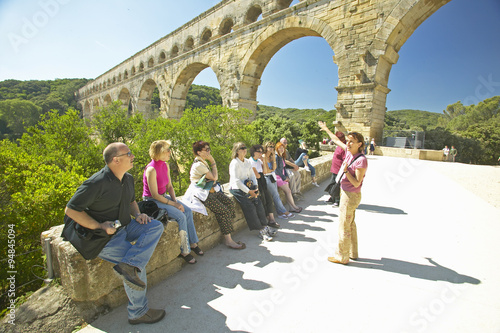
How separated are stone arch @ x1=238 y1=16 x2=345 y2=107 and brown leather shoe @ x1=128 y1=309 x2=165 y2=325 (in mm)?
11764

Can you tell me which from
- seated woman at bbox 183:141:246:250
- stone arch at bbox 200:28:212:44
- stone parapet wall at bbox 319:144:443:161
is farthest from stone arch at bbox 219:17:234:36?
seated woman at bbox 183:141:246:250

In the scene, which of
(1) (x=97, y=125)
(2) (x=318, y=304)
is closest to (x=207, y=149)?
(2) (x=318, y=304)

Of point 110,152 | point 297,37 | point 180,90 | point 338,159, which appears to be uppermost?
point 297,37

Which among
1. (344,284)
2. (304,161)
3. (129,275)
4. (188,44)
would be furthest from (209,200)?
(188,44)

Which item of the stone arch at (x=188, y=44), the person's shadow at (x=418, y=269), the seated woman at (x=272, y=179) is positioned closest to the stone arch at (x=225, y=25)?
the stone arch at (x=188, y=44)

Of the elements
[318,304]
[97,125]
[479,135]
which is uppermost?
[479,135]

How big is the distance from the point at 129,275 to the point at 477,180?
9.30m

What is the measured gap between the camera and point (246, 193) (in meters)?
3.36

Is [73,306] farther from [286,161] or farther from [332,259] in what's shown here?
[286,161]

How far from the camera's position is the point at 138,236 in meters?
1.95

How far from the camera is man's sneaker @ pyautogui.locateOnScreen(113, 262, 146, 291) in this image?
5.58 ft

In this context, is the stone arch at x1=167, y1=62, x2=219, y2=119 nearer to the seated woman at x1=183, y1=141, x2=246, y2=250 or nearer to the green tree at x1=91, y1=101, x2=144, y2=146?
the green tree at x1=91, y1=101, x2=144, y2=146

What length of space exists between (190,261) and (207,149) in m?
1.47

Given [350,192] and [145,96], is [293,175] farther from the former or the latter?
[145,96]
